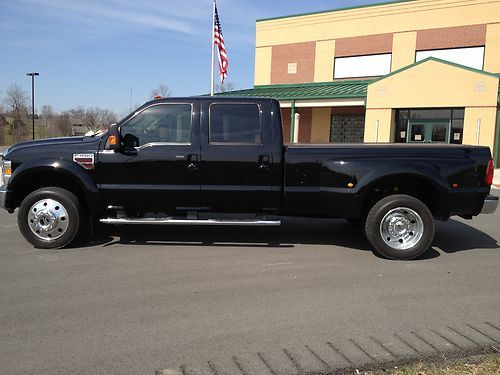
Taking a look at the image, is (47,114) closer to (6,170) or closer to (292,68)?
(292,68)

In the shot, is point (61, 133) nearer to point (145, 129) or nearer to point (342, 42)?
point (342, 42)

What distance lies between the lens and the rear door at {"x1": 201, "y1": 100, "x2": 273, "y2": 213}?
224 inches

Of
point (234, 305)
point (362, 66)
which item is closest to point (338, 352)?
point (234, 305)

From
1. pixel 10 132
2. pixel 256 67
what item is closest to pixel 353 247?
pixel 256 67

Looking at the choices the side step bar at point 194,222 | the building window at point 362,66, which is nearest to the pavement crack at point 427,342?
the side step bar at point 194,222

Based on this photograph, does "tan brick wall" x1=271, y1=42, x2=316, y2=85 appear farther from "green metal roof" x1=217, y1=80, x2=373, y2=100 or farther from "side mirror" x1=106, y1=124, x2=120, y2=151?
"side mirror" x1=106, y1=124, x2=120, y2=151

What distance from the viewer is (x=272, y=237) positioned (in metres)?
6.71

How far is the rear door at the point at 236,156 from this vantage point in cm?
568

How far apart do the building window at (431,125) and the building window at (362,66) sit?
5.52 metres

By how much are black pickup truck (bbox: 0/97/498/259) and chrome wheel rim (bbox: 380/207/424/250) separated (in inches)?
0.5

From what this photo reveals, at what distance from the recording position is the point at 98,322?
12.0 feet

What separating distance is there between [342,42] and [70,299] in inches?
1095

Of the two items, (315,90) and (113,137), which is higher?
(315,90)

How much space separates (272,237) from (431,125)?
734 inches
